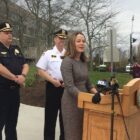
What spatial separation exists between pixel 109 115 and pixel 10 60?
1708mm

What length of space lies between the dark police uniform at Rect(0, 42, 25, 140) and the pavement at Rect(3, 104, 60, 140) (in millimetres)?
1694

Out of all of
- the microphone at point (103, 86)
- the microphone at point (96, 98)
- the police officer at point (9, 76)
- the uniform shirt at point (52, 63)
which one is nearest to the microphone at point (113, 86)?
the microphone at point (103, 86)

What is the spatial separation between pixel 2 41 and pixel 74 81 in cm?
120

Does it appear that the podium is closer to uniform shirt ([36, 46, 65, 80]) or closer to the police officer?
the police officer

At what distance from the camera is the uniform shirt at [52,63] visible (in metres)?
5.84

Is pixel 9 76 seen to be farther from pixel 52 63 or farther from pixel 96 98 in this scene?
pixel 96 98

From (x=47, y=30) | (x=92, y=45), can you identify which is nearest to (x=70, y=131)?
(x=47, y=30)

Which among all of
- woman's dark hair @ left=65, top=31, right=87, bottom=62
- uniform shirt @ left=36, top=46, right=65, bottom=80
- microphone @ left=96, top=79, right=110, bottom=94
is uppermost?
woman's dark hair @ left=65, top=31, right=87, bottom=62

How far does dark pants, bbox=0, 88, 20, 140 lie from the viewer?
203 inches

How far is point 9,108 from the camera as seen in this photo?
5238mm

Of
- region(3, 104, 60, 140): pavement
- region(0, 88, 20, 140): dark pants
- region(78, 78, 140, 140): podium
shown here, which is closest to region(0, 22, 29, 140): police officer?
region(0, 88, 20, 140): dark pants

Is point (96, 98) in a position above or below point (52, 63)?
below

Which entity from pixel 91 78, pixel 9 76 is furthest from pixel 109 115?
pixel 91 78

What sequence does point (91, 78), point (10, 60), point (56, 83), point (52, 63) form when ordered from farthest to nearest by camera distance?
point (91, 78), point (52, 63), point (56, 83), point (10, 60)
